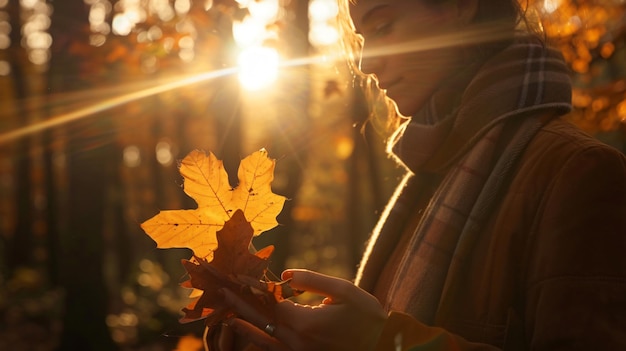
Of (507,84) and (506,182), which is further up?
(507,84)

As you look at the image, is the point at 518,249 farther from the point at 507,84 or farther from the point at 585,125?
the point at 585,125

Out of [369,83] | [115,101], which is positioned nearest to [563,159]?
[369,83]

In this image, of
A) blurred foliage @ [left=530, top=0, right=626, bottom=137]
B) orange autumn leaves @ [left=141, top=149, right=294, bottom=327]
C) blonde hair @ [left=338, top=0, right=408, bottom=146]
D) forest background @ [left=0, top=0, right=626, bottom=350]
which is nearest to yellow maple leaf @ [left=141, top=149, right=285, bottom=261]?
orange autumn leaves @ [left=141, top=149, right=294, bottom=327]

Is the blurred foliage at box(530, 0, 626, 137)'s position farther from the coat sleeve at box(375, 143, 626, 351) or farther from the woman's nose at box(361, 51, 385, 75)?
the coat sleeve at box(375, 143, 626, 351)

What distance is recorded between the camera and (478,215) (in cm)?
153

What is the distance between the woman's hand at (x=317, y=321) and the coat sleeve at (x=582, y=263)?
36 centimetres

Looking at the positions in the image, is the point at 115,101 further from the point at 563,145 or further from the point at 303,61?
the point at 563,145

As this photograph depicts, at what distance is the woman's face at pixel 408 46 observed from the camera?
69.6 inches

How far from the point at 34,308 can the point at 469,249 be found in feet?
44.1

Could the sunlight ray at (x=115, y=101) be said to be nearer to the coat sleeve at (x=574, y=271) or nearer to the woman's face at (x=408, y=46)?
the woman's face at (x=408, y=46)

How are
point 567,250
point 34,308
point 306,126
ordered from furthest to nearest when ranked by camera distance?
point 34,308 → point 306,126 → point 567,250

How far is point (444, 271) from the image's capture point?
1.57 metres

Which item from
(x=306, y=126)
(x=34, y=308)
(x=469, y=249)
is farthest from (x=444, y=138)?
(x=34, y=308)

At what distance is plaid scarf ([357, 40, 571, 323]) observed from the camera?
154cm
